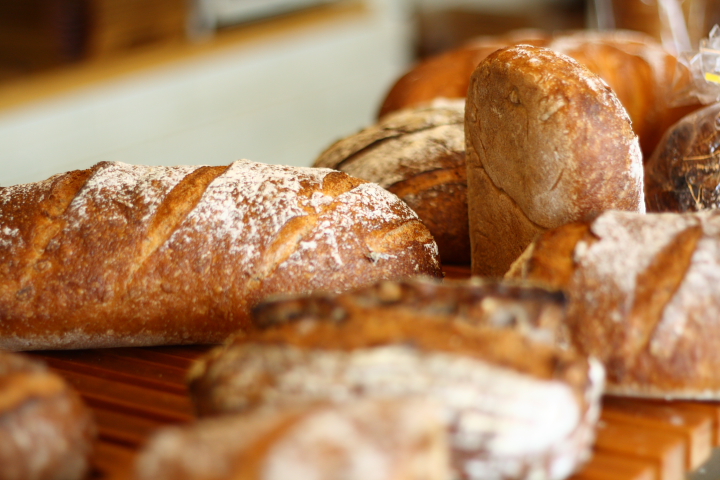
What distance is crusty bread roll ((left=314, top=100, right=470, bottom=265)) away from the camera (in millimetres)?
1431

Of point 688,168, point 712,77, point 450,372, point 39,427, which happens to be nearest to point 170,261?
point 39,427

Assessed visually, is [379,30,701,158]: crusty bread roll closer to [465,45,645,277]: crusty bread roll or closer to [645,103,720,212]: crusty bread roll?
[645,103,720,212]: crusty bread roll

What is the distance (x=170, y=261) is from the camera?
3.73 ft

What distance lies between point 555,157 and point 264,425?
2.01ft

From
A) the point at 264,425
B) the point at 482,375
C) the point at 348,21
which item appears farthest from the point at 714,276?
the point at 348,21

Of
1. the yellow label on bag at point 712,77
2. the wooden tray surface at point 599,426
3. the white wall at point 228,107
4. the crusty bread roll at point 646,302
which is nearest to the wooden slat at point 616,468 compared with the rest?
the wooden tray surface at point 599,426

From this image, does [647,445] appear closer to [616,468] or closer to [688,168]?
[616,468]

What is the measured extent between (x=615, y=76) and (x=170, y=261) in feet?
3.56

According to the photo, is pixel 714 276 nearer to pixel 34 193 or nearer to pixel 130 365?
pixel 130 365

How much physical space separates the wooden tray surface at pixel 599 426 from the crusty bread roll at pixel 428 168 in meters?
0.53

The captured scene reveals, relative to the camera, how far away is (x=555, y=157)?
107 cm

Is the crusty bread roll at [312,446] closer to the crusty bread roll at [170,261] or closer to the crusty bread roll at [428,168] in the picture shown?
the crusty bread roll at [170,261]

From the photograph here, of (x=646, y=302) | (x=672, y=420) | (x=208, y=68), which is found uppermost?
(x=208, y=68)

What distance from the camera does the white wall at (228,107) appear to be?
10.4ft
